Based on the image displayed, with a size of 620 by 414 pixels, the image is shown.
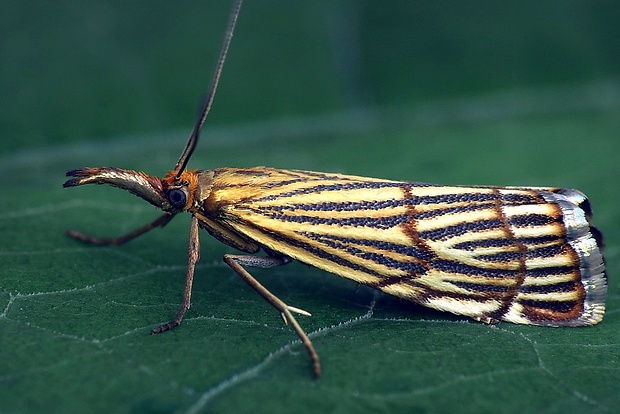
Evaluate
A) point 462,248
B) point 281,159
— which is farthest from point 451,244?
point 281,159

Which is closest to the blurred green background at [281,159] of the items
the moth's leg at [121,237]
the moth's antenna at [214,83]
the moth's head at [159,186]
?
the moth's leg at [121,237]

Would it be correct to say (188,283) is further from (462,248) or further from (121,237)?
(462,248)

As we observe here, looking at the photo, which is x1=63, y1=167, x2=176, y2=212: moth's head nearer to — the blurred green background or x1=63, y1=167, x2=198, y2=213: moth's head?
x1=63, y1=167, x2=198, y2=213: moth's head

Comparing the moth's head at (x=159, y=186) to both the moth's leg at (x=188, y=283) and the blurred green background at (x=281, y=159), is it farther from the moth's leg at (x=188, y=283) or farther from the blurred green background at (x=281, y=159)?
the blurred green background at (x=281, y=159)

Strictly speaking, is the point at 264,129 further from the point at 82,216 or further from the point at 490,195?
the point at 490,195

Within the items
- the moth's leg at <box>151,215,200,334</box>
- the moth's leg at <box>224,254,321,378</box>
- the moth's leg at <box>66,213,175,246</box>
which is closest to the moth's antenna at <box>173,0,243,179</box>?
the moth's leg at <box>151,215,200,334</box>

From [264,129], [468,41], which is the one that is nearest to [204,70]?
[264,129]
